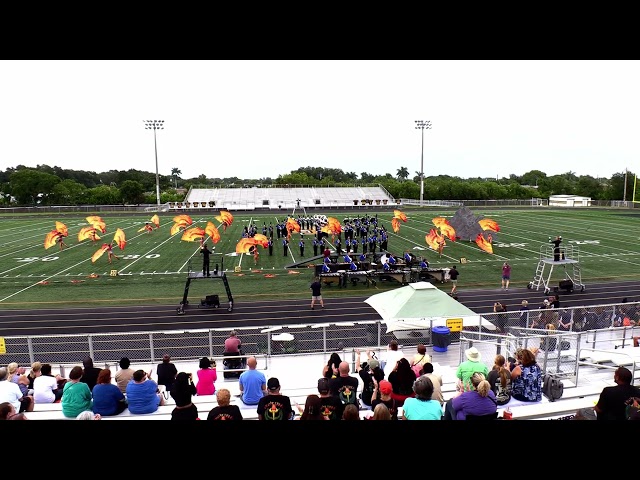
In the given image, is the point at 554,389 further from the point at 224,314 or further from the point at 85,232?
the point at 85,232

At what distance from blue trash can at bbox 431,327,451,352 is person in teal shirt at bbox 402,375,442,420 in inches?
214

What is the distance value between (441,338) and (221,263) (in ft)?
47.1

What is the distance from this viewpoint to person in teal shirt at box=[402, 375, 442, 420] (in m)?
4.54

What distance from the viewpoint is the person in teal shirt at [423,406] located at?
179 inches

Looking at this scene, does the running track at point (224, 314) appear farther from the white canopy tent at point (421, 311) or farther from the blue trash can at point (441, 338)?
the blue trash can at point (441, 338)

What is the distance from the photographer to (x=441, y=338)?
10.0 m

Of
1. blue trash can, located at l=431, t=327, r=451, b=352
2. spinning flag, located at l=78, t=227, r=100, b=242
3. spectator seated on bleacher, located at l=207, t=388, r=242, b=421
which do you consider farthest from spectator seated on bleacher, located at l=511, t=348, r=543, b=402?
spinning flag, located at l=78, t=227, r=100, b=242

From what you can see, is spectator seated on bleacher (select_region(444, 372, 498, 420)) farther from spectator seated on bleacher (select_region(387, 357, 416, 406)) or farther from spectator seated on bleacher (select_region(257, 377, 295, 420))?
spectator seated on bleacher (select_region(257, 377, 295, 420))

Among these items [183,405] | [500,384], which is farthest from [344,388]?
[500,384]

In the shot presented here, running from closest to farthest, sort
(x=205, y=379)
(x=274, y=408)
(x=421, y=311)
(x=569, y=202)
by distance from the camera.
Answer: (x=274, y=408), (x=205, y=379), (x=421, y=311), (x=569, y=202)

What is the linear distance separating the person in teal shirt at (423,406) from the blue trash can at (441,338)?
5.43 metres
